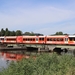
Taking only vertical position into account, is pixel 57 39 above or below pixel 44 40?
above

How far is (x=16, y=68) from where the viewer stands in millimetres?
14867

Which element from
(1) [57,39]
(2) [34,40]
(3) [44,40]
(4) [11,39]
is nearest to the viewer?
(1) [57,39]

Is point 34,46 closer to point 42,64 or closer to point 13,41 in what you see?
point 13,41

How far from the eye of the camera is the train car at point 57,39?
60.1m

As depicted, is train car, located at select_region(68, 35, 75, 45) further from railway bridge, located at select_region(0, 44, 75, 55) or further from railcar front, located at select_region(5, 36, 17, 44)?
railcar front, located at select_region(5, 36, 17, 44)

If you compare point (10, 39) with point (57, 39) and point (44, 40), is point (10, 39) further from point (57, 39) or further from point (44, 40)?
point (57, 39)

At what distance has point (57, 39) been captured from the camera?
6231 cm

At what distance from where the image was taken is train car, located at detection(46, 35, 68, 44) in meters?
60.1

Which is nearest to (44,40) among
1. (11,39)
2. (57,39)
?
(57,39)

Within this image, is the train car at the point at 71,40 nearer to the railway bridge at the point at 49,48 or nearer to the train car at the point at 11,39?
the railway bridge at the point at 49,48

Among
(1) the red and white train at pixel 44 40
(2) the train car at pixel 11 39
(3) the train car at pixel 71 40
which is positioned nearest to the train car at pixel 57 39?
(1) the red and white train at pixel 44 40

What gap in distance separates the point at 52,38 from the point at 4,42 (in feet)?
89.8

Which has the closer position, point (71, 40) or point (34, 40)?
point (71, 40)

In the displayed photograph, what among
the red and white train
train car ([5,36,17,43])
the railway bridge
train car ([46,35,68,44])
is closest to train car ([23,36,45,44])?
the red and white train
